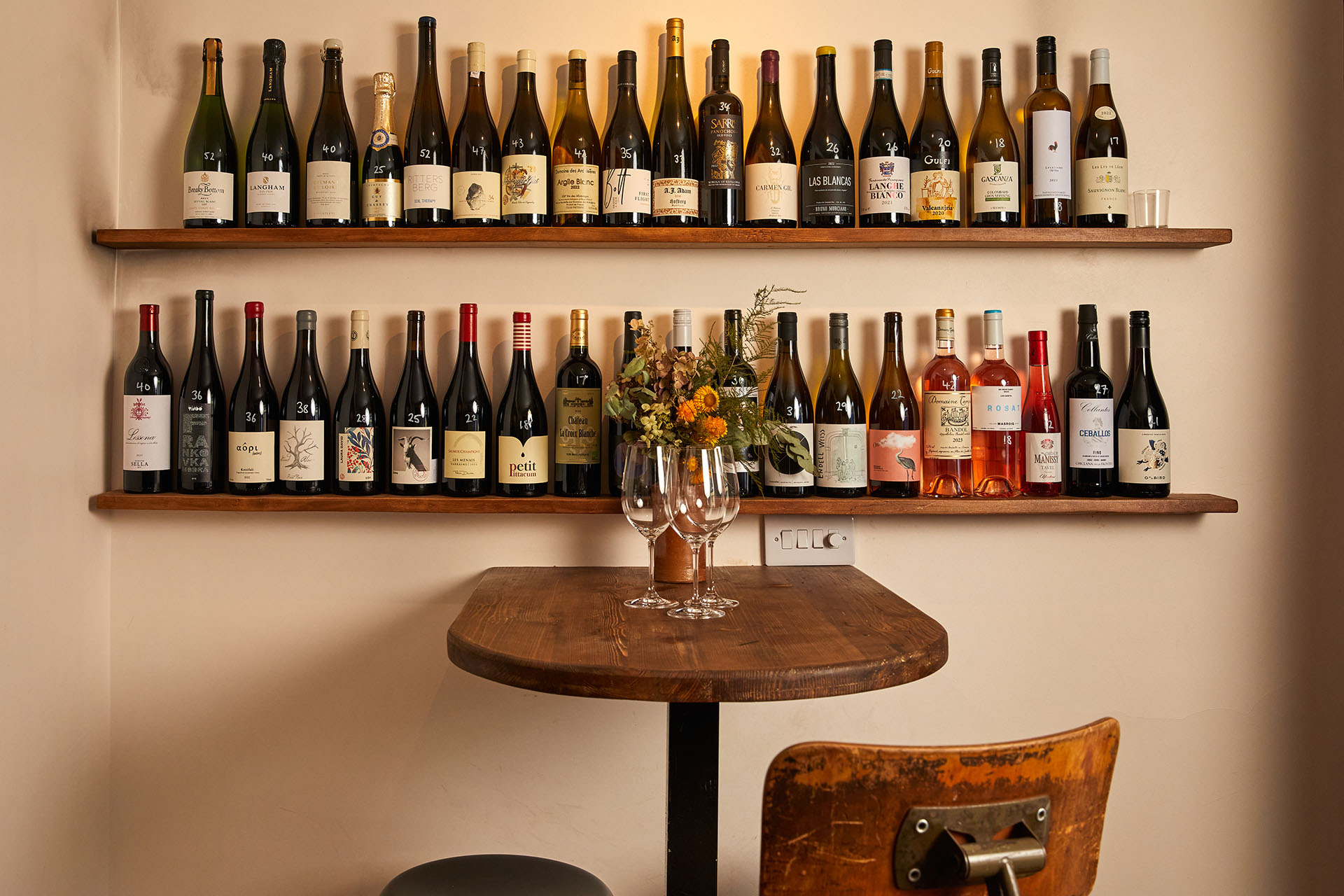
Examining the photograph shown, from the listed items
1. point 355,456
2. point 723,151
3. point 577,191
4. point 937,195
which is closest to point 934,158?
point 937,195

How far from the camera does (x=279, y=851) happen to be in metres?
1.55

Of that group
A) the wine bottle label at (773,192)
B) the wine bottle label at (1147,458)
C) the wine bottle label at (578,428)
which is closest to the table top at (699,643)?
the wine bottle label at (578,428)

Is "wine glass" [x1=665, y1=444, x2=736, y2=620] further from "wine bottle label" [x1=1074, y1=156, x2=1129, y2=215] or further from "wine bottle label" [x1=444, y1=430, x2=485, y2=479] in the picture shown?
"wine bottle label" [x1=1074, y1=156, x2=1129, y2=215]

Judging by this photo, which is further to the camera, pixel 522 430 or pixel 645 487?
pixel 522 430

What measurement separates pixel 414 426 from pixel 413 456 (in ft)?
0.25

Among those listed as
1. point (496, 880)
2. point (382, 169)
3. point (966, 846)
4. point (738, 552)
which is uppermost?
point (382, 169)

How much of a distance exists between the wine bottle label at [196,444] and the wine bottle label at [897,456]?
1.02 metres

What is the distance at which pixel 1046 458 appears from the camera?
145cm

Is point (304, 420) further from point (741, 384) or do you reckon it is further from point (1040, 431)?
point (1040, 431)

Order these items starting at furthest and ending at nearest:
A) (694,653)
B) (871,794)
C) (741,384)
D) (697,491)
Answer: (741,384) → (697,491) → (694,653) → (871,794)

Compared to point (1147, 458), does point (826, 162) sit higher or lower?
higher

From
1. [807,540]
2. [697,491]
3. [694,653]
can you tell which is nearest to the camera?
[694,653]

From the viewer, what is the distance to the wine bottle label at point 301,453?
143cm

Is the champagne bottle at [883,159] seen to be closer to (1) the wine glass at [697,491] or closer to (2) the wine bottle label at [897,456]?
(2) the wine bottle label at [897,456]
